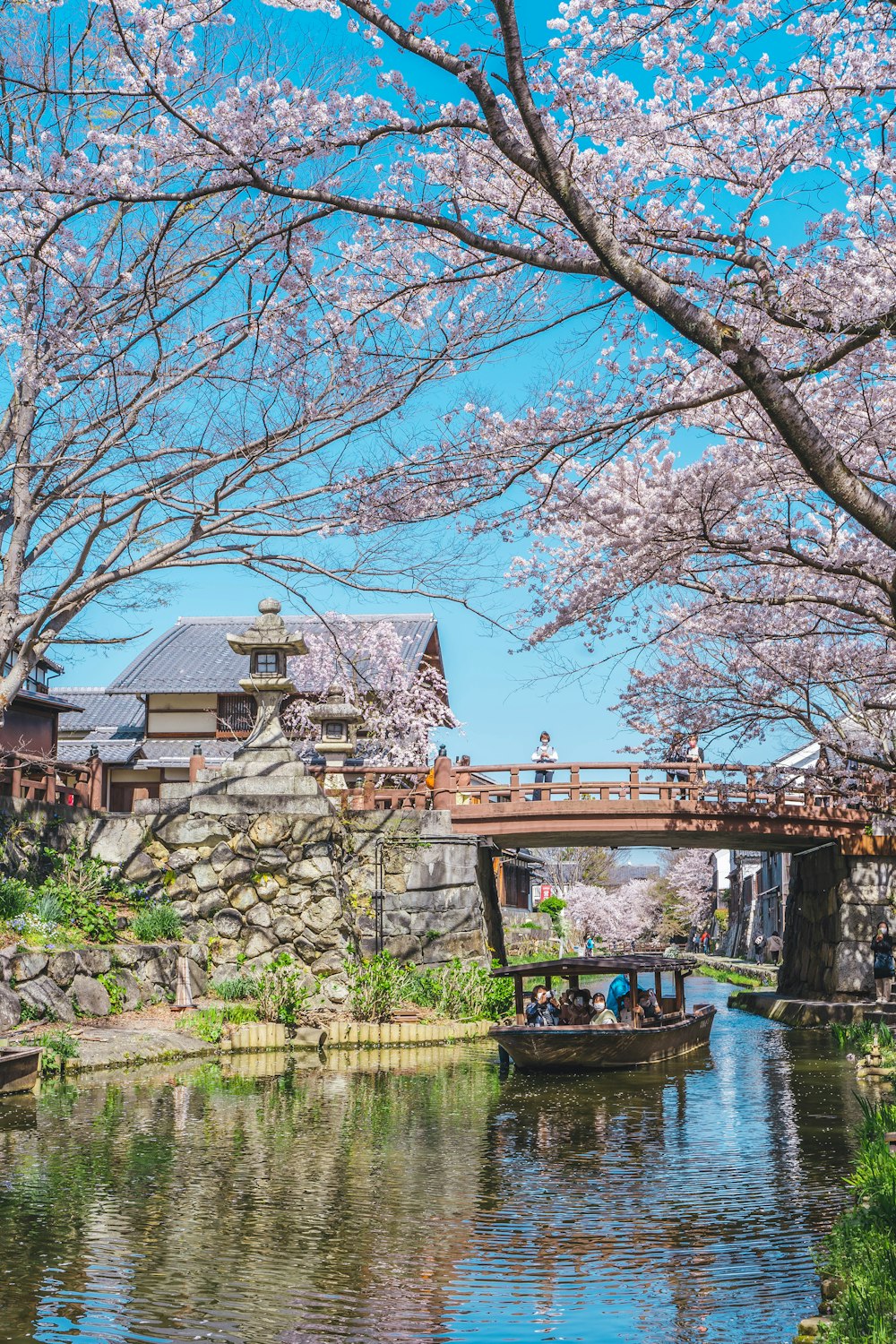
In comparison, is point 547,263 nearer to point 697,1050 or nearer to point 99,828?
point 697,1050

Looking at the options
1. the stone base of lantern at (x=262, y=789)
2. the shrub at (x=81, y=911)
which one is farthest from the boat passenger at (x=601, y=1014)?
the shrub at (x=81, y=911)

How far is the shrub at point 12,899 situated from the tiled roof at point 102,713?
77.3ft

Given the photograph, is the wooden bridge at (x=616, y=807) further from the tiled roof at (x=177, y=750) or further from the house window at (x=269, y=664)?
the tiled roof at (x=177, y=750)

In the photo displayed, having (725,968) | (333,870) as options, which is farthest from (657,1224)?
(725,968)

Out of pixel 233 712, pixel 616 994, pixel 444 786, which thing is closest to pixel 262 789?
pixel 444 786

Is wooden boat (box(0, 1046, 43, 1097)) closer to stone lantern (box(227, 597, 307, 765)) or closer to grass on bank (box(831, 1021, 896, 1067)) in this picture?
stone lantern (box(227, 597, 307, 765))

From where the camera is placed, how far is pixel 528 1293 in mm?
7043

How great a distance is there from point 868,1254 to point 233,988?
56.8 feet

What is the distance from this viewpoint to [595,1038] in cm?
1775

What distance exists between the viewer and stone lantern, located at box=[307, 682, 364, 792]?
27.6 m

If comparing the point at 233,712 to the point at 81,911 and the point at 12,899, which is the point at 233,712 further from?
the point at 12,899

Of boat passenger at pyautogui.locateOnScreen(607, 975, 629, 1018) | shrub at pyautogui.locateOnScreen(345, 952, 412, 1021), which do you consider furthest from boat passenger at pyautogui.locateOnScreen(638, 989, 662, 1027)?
shrub at pyautogui.locateOnScreen(345, 952, 412, 1021)

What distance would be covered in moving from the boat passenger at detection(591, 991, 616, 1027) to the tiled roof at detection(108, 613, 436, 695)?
22252mm

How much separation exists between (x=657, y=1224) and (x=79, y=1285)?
3951 mm
